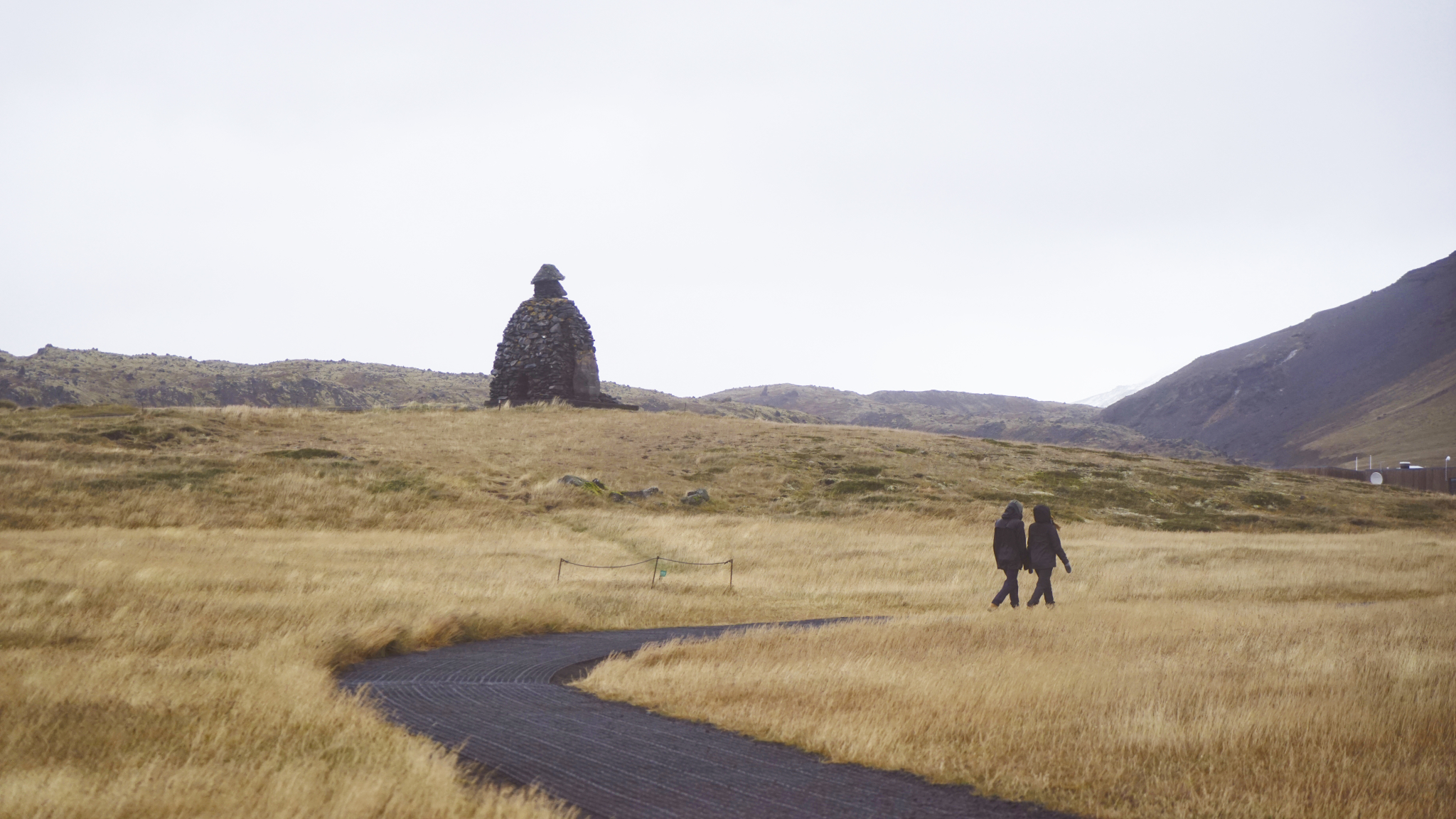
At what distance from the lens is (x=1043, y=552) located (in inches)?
697

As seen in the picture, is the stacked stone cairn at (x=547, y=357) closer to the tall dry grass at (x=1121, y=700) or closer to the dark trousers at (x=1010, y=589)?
the dark trousers at (x=1010, y=589)

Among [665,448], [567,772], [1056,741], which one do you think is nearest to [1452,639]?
[1056,741]

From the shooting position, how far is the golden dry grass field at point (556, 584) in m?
6.95

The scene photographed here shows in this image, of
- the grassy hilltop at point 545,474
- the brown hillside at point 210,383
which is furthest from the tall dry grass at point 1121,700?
the brown hillside at point 210,383

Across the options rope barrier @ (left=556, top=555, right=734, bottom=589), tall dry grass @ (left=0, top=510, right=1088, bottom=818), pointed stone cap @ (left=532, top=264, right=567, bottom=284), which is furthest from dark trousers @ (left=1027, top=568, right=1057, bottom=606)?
pointed stone cap @ (left=532, top=264, right=567, bottom=284)

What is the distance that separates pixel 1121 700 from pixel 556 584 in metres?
13.7

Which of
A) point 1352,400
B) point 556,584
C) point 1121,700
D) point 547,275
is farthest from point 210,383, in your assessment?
point 1352,400

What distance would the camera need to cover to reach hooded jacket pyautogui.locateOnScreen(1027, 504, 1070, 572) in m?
17.5

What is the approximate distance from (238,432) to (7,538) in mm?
24708

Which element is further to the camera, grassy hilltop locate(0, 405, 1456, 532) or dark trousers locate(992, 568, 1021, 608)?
grassy hilltop locate(0, 405, 1456, 532)

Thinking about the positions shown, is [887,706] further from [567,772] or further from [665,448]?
[665,448]

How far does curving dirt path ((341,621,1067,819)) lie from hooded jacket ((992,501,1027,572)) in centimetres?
930

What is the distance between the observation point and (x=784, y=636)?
45.7ft

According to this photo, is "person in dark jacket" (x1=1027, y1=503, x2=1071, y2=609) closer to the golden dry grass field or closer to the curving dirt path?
the golden dry grass field
